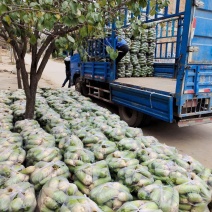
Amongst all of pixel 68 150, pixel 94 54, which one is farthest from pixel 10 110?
pixel 94 54

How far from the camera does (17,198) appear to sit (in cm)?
189

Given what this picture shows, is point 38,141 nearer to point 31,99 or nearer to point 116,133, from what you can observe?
point 116,133

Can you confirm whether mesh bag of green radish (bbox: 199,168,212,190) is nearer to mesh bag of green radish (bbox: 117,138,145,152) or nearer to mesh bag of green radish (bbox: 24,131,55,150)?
mesh bag of green radish (bbox: 117,138,145,152)

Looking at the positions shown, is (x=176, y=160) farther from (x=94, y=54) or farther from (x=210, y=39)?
(x=94, y=54)

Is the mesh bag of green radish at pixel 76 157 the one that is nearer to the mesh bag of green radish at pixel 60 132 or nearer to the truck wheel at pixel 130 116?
the mesh bag of green radish at pixel 60 132

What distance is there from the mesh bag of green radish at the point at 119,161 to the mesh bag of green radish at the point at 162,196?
391 millimetres

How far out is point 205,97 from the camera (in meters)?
4.54

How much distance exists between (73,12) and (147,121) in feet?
14.3

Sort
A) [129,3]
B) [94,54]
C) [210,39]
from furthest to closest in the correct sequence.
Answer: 1. [94,54]
2. [210,39]
3. [129,3]

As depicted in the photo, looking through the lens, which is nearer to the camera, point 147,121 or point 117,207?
point 117,207

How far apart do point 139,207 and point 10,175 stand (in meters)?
1.23

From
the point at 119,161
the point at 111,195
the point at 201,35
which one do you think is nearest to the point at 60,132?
the point at 119,161

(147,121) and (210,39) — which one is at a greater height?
(210,39)

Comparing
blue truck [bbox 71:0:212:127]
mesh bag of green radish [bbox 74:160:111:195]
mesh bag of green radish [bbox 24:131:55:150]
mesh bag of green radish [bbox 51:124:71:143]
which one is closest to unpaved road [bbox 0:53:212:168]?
blue truck [bbox 71:0:212:127]
